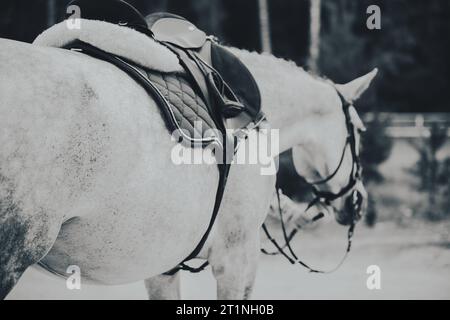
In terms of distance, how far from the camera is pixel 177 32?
11.6ft

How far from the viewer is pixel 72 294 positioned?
572 centimetres

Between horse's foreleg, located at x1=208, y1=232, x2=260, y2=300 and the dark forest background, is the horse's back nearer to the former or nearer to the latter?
horse's foreleg, located at x1=208, y1=232, x2=260, y2=300

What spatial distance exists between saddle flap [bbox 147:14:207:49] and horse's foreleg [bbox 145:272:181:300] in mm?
1271

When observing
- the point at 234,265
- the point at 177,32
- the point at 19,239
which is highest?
the point at 177,32

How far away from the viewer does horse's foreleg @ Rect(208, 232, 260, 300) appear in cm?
317

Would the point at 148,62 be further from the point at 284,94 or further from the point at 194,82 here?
the point at 284,94

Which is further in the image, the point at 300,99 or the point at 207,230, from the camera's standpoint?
the point at 300,99

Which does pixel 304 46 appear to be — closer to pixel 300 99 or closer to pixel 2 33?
pixel 2 33

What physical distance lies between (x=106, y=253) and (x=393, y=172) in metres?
12.7

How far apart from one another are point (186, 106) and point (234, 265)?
0.89 meters


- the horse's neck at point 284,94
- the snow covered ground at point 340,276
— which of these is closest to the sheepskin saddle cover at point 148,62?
the horse's neck at point 284,94

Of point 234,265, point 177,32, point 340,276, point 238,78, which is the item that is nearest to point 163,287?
point 234,265

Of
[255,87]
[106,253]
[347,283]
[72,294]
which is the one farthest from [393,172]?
[106,253]

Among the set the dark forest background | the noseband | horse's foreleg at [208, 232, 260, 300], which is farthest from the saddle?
the dark forest background
